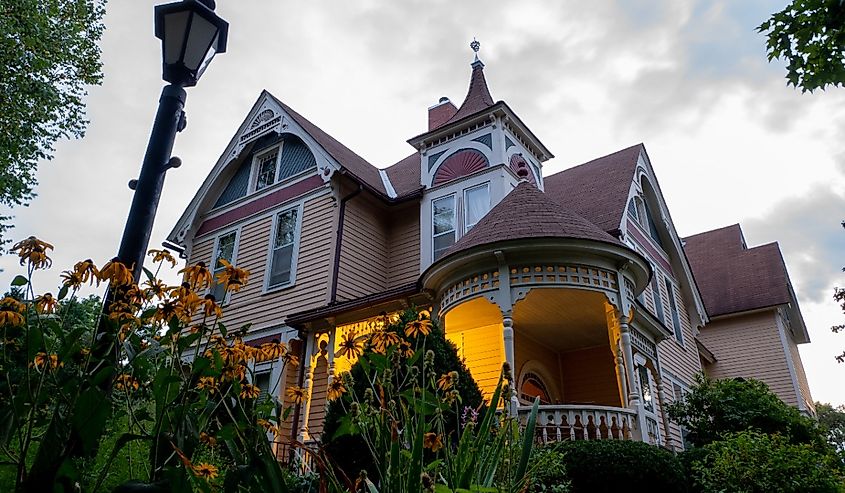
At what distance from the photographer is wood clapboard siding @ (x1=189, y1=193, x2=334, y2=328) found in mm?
12023

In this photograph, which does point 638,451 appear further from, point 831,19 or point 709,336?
point 709,336

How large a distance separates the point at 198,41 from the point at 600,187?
12081mm

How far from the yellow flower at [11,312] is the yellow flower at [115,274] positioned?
330 millimetres

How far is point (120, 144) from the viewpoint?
88.6 ft

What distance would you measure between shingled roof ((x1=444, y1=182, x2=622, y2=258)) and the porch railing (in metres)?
2.38

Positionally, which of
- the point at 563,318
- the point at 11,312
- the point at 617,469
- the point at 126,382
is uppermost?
the point at 563,318

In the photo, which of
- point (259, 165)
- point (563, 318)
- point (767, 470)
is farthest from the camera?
point (259, 165)

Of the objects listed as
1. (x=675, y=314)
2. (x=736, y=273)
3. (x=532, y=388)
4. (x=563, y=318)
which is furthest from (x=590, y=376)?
(x=736, y=273)

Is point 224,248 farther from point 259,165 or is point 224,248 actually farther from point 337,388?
point 337,388

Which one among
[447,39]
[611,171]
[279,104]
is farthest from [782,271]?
[279,104]

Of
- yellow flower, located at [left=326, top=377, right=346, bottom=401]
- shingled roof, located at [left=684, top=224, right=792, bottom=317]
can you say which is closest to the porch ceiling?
yellow flower, located at [left=326, top=377, right=346, bottom=401]

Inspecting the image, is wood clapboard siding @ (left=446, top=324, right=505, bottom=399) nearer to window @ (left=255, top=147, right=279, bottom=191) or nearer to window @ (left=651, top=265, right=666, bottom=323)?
window @ (left=651, top=265, right=666, bottom=323)

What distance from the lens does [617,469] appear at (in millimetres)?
6262

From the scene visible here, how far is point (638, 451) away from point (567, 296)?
312cm
